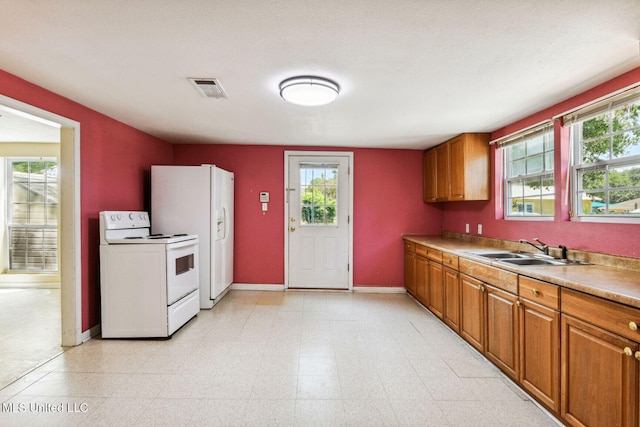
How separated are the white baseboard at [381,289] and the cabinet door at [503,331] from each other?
2.14m

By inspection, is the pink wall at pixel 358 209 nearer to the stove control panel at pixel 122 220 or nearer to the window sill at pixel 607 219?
the stove control panel at pixel 122 220

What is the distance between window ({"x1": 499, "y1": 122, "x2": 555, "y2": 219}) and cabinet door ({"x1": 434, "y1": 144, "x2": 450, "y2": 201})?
69 cm

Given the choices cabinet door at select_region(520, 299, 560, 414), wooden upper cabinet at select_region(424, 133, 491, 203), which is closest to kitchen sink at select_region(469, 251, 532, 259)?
cabinet door at select_region(520, 299, 560, 414)

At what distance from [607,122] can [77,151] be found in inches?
174

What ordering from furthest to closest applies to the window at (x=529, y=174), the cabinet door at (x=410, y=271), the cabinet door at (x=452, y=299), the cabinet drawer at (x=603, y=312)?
1. the cabinet door at (x=410, y=271)
2. the cabinet door at (x=452, y=299)
3. the window at (x=529, y=174)
4. the cabinet drawer at (x=603, y=312)

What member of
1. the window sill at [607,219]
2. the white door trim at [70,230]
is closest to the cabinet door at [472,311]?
the window sill at [607,219]

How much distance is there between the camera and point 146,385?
2.15 meters

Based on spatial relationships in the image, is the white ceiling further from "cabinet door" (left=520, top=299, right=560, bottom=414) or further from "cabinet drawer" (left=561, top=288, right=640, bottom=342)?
"cabinet door" (left=520, top=299, right=560, bottom=414)

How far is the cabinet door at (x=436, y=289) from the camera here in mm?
3283

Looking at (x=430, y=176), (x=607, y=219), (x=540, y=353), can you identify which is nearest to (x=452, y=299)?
(x=540, y=353)

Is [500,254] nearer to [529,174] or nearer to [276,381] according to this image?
[529,174]

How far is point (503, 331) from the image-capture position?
7.36 feet

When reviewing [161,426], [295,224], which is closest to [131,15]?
[161,426]

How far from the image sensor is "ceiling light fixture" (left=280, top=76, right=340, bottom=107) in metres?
2.16
